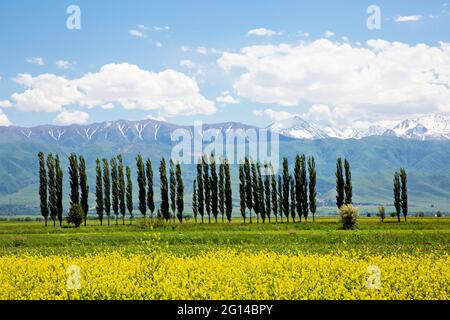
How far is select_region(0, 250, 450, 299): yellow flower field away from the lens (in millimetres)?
16922

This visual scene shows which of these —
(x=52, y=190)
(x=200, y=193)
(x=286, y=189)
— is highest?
(x=52, y=190)

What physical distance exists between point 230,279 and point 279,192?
9976cm

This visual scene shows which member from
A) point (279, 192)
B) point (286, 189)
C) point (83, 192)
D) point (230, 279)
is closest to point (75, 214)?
point (83, 192)

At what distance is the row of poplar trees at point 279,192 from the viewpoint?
111 m

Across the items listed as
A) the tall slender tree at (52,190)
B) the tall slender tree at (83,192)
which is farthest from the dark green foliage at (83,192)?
the tall slender tree at (52,190)

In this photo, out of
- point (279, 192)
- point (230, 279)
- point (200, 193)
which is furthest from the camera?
point (279, 192)

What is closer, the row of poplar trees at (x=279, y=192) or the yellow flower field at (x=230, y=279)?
the yellow flower field at (x=230, y=279)

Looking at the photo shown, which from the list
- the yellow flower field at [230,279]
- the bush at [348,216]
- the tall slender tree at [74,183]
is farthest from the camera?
the tall slender tree at [74,183]

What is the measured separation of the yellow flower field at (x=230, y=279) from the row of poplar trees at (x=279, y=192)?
88017 millimetres

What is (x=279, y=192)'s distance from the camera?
11744 centimetres

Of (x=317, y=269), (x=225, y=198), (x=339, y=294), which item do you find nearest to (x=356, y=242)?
(x=317, y=269)

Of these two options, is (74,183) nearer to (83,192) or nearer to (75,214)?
(83,192)

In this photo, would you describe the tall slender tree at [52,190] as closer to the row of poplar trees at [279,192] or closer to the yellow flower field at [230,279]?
the row of poplar trees at [279,192]
